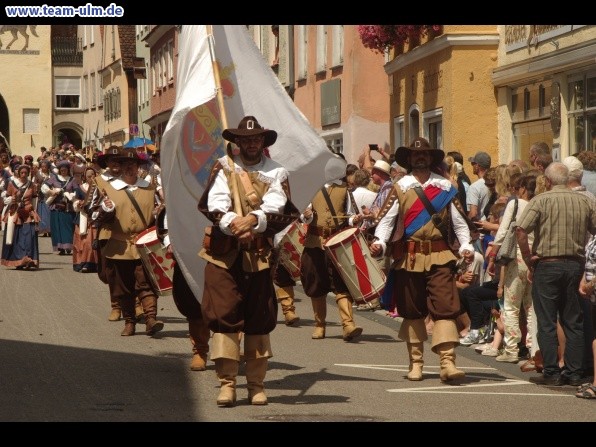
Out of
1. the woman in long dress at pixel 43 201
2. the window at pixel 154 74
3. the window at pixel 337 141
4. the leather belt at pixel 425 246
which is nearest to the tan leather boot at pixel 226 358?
the leather belt at pixel 425 246

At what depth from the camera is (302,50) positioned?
3878 cm

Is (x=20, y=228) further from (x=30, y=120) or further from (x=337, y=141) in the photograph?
(x=30, y=120)

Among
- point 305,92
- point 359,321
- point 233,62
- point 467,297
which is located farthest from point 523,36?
point 305,92

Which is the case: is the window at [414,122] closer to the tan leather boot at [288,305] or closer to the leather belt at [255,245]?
the tan leather boot at [288,305]

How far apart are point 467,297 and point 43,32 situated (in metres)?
65.7

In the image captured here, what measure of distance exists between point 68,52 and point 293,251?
226ft

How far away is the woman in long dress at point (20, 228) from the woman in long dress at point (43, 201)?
4957mm

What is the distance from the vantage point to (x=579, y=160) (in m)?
13.6

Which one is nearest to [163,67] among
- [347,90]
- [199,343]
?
[347,90]

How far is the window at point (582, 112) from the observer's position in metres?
20.2

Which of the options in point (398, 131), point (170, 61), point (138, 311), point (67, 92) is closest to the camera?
point (138, 311)

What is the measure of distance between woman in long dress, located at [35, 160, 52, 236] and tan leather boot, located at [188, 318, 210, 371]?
1925 cm

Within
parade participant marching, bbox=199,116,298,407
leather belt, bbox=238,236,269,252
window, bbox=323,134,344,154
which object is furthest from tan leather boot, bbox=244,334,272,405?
window, bbox=323,134,344,154
